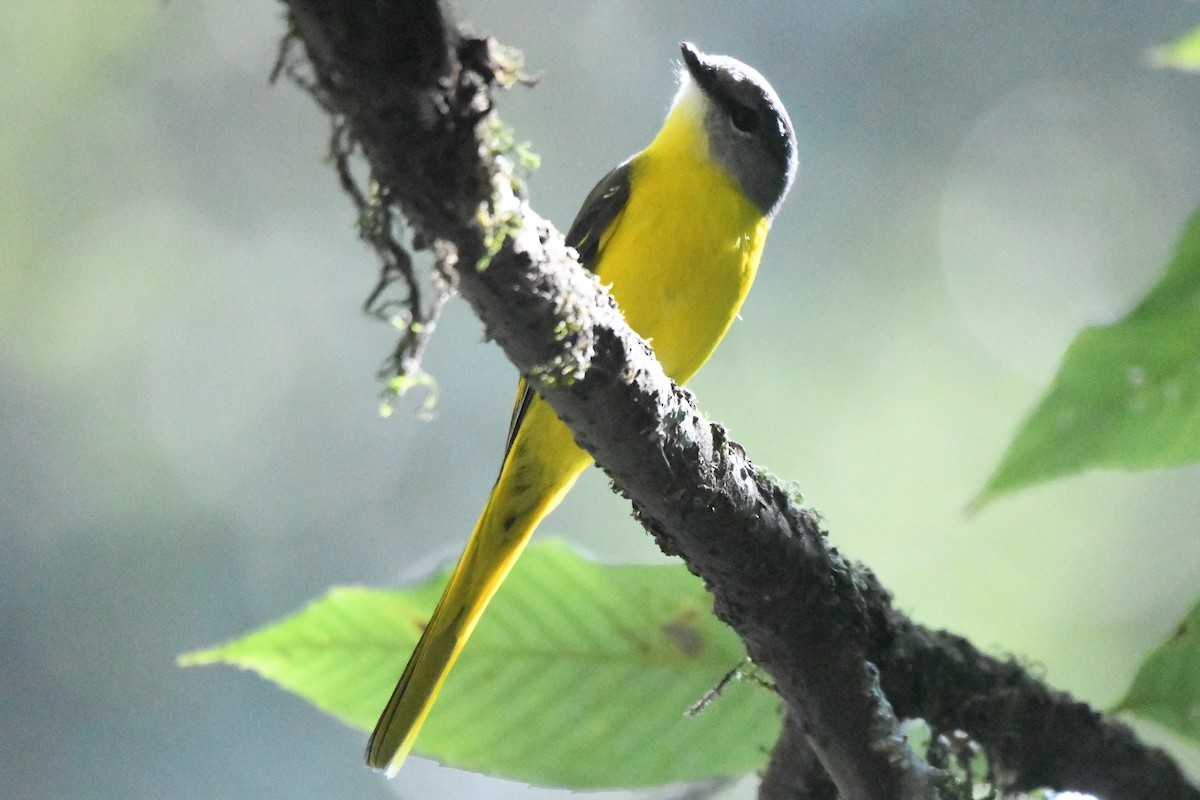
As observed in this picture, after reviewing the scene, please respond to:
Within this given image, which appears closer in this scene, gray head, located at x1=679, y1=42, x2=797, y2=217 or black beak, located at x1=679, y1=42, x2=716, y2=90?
gray head, located at x1=679, y1=42, x2=797, y2=217

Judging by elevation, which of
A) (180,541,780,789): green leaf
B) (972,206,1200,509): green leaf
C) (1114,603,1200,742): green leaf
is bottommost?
(1114,603,1200,742): green leaf

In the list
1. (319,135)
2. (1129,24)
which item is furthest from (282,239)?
(1129,24)

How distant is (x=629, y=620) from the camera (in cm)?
169

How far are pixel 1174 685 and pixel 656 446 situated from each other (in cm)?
84

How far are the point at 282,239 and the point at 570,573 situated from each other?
4.11 m

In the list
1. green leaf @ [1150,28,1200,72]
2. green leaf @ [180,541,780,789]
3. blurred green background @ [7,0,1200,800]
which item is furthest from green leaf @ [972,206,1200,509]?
blurred green background @ [7,0,1200,800]

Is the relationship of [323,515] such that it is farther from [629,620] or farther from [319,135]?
[629,620]

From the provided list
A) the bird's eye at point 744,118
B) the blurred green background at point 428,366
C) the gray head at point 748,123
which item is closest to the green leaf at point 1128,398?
the gray head at point 748,123

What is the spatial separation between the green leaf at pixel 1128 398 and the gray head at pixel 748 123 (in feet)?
3.64

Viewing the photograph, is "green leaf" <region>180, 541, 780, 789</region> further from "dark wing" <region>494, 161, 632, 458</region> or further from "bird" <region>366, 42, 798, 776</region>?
"dark wing" <region>494, 161, 632, 458</region>

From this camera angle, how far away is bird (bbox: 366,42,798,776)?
1756 millimetres

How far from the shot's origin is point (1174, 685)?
141 centimetres

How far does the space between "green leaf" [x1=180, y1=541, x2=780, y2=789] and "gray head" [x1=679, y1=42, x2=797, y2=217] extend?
3.41 feet

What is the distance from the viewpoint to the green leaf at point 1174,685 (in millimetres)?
1382
